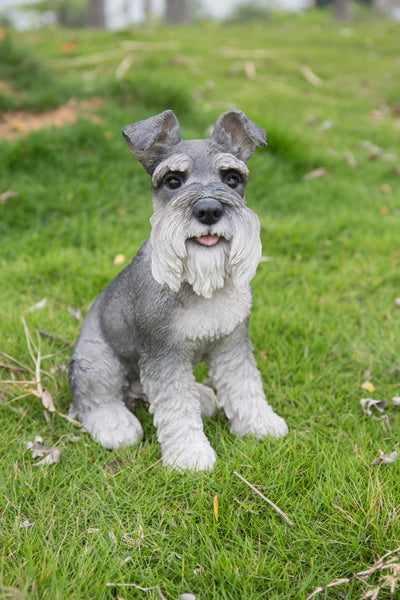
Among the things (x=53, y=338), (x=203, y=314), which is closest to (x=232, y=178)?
(x=203, y=314)

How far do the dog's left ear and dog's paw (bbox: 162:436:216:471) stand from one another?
1.63m

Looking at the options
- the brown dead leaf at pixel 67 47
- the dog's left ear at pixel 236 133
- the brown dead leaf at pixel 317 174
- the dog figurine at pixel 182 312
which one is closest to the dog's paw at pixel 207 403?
the dog figurine at pixel 182 312

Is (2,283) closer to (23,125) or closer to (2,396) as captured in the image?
(2,396)

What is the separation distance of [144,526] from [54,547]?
1.43 ft

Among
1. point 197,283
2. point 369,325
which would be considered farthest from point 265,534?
point 369,325

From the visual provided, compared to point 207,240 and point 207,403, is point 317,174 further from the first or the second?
point 207,240

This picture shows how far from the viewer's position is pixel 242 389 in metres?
3.19

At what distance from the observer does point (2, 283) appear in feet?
16.0

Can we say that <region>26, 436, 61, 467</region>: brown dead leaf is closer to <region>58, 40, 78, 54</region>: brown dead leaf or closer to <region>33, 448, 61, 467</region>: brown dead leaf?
<region>33, 448, 61, 467</region>: brown dead leaf

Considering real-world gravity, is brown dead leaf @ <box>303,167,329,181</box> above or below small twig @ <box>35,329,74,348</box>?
below

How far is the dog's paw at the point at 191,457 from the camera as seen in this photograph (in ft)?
9.42

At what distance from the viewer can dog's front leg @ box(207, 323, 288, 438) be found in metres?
3.15

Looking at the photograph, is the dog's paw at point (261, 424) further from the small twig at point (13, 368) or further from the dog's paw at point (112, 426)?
the small twig at point (13, 368)

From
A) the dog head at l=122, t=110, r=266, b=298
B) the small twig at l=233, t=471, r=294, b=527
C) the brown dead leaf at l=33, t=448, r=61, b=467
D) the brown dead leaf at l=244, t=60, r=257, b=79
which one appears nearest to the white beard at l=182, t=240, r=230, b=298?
the dog head at l=122, t=110, r=266, b=298
